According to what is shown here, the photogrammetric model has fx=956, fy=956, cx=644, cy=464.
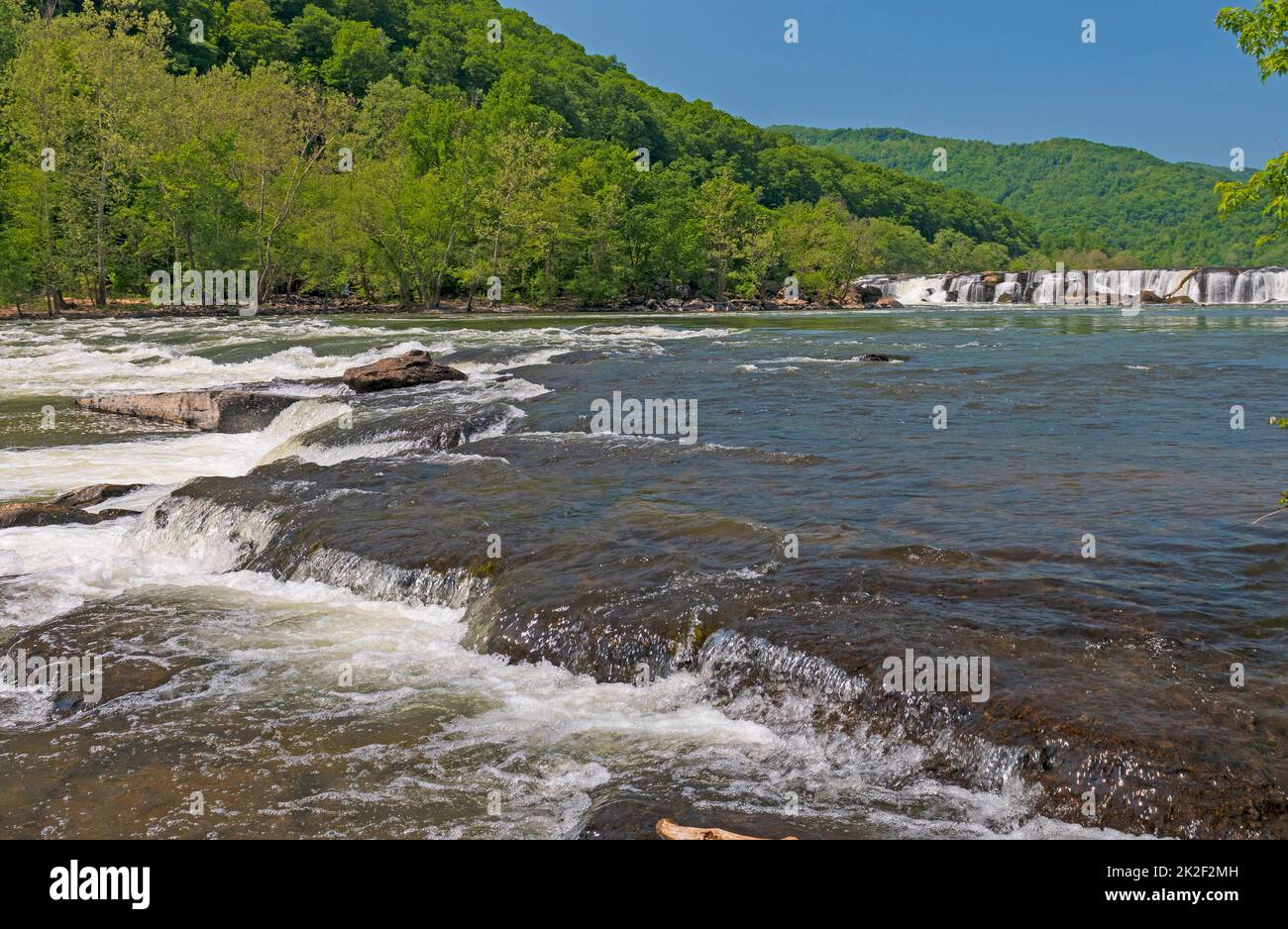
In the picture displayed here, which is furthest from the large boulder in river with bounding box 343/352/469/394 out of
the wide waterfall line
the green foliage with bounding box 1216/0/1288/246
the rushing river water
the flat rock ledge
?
the wide waterfall line

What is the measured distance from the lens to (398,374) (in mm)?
23984

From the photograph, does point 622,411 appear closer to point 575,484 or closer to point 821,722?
point 575,484

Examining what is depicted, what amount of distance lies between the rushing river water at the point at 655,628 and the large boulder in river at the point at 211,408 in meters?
2.06

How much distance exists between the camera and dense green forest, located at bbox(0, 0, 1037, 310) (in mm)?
52281

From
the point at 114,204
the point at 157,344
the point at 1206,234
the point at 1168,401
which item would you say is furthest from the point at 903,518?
the point at 1206,234

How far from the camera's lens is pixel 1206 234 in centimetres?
16925

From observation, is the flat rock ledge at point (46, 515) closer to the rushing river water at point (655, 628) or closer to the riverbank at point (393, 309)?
the rushing river water at point (655, 628)

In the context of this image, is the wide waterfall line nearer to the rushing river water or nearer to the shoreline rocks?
the rushing river water

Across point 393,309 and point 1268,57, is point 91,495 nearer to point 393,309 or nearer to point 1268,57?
point 1268,57

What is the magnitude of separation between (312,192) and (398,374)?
46.2m

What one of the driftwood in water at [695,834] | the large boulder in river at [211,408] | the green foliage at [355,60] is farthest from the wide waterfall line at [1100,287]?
the driftwood in water at [695,834]

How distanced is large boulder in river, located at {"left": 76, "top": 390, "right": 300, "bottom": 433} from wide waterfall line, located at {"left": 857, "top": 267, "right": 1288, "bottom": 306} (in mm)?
75270

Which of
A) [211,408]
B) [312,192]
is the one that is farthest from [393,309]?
[211,408]

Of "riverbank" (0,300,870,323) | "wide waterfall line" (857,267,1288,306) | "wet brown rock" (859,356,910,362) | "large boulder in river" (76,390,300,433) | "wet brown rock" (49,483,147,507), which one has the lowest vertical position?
"wet brown rock" (49,483,147,507)
